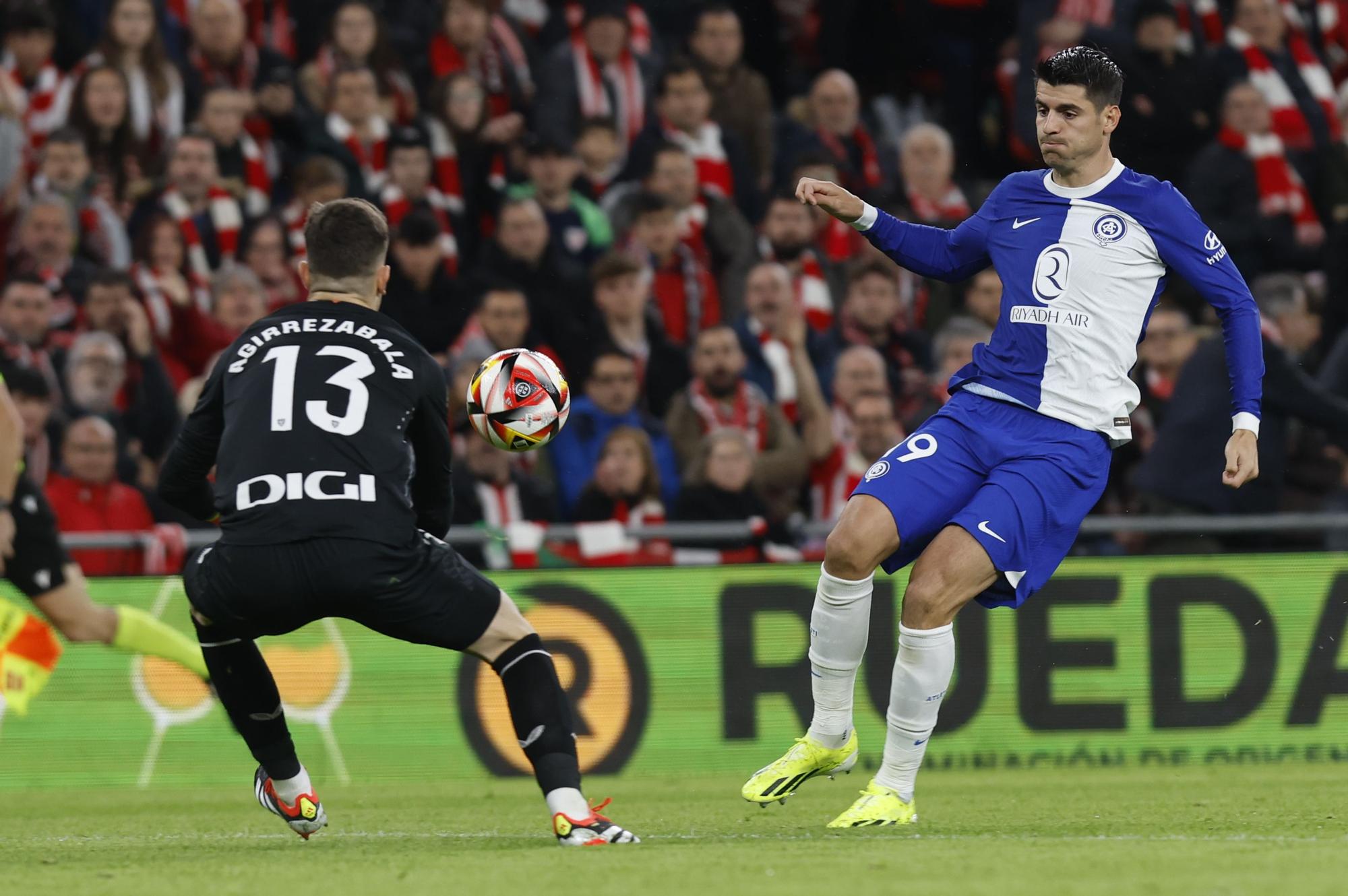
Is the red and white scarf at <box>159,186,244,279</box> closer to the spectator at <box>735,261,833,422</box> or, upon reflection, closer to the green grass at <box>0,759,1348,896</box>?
the spectator at <box>735,261,833,422</box>

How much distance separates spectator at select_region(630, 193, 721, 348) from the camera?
12.3m

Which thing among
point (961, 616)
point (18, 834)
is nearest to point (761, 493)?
point (961, 616)

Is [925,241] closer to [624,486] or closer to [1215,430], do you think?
[624,486]

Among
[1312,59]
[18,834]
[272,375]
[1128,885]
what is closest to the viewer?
[1128,885]

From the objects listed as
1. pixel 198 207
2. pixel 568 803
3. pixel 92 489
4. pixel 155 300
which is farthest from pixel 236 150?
pixel 568 803

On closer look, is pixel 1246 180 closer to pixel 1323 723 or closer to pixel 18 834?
pixel 1323 723

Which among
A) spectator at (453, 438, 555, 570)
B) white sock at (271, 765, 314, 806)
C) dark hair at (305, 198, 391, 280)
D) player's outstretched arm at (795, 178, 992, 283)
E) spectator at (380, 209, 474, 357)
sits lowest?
spectator at (453, 438, 555, 570)

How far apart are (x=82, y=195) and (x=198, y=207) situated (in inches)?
26.6

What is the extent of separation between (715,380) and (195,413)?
5575 mm

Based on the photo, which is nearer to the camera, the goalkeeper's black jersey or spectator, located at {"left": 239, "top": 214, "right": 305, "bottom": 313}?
the goalkeeper's black jersey

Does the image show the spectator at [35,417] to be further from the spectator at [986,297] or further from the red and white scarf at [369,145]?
the spectator at [986,297]

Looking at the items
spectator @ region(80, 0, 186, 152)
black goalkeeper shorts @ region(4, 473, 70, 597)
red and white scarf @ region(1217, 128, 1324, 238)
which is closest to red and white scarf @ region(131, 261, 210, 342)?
spectator @ region(80, 0, 186, 152)

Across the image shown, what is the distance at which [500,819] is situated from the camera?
7.81 m

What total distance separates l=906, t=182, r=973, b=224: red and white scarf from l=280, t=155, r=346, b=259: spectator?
3807 mm
